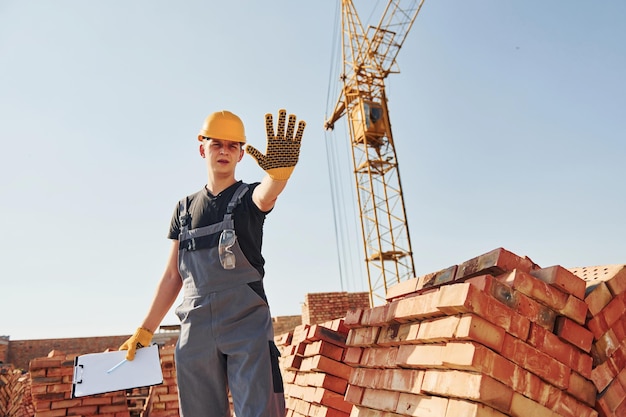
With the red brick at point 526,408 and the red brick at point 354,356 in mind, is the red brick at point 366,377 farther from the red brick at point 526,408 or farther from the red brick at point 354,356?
the red brick at point 526,408

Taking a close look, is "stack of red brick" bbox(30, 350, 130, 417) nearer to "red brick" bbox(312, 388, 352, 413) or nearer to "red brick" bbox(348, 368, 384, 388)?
"red brick" bbox(312, 388, 352, 413)

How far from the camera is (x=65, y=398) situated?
397 centimetres

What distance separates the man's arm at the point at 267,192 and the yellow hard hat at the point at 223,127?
1.05 feet

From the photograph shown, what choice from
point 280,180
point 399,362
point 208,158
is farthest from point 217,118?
point 399,362

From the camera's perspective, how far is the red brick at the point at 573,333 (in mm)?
1770

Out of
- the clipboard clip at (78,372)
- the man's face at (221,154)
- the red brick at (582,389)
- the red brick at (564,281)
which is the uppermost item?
the man's face at (221,154)

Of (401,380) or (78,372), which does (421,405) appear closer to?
(401,380)

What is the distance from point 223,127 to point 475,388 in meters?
1.51

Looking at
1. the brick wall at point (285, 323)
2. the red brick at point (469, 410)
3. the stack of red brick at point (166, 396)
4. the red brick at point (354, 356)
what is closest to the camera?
the red brick at point (469, 410)

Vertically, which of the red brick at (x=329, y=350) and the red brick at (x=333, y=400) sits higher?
the red brick at (x=329, y=350)

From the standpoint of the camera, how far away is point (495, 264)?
6.45 feet

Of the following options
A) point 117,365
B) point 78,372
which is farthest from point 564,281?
point 78,372

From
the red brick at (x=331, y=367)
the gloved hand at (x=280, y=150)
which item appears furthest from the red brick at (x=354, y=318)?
the gloved hand at (x=280, y=150)

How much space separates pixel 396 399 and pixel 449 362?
40 centimetres
